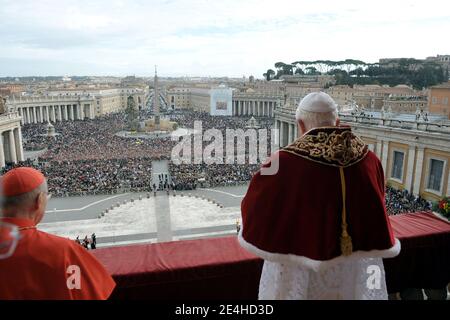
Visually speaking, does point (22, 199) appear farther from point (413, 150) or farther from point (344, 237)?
point (413, 150)

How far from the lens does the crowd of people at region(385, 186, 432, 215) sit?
57.8ft

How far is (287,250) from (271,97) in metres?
81.6

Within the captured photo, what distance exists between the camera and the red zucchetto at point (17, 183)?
2.04 m

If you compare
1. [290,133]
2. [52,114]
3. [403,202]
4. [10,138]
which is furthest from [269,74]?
[403,202]

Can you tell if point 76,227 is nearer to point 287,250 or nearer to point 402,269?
point 402,269

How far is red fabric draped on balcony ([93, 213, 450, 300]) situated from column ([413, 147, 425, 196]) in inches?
655

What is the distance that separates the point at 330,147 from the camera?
2344 mm

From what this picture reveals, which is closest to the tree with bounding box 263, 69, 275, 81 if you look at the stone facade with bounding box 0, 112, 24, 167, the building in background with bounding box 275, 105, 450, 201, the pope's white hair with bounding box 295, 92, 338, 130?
the stone facade with bounding box 0, 112, 24, 167

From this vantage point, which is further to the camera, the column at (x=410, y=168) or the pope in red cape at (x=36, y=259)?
the column at (x=410, y=168)

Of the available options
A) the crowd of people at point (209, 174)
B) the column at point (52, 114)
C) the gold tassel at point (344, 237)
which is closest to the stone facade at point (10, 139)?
the crowd of people at point (209, 174)

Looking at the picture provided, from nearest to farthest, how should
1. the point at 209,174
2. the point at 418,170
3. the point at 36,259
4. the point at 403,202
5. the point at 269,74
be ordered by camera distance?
the point at 36,259, the point at 403,202, the point at 418,170, the point at 209,174, the point at 269,74

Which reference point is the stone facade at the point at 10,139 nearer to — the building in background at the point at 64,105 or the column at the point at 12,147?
the column at the point at 12,147

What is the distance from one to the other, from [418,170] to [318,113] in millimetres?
20457

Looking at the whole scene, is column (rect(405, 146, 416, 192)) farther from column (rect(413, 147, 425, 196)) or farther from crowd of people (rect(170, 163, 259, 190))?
crowd of people (rect(170, 163, 259, 190))
